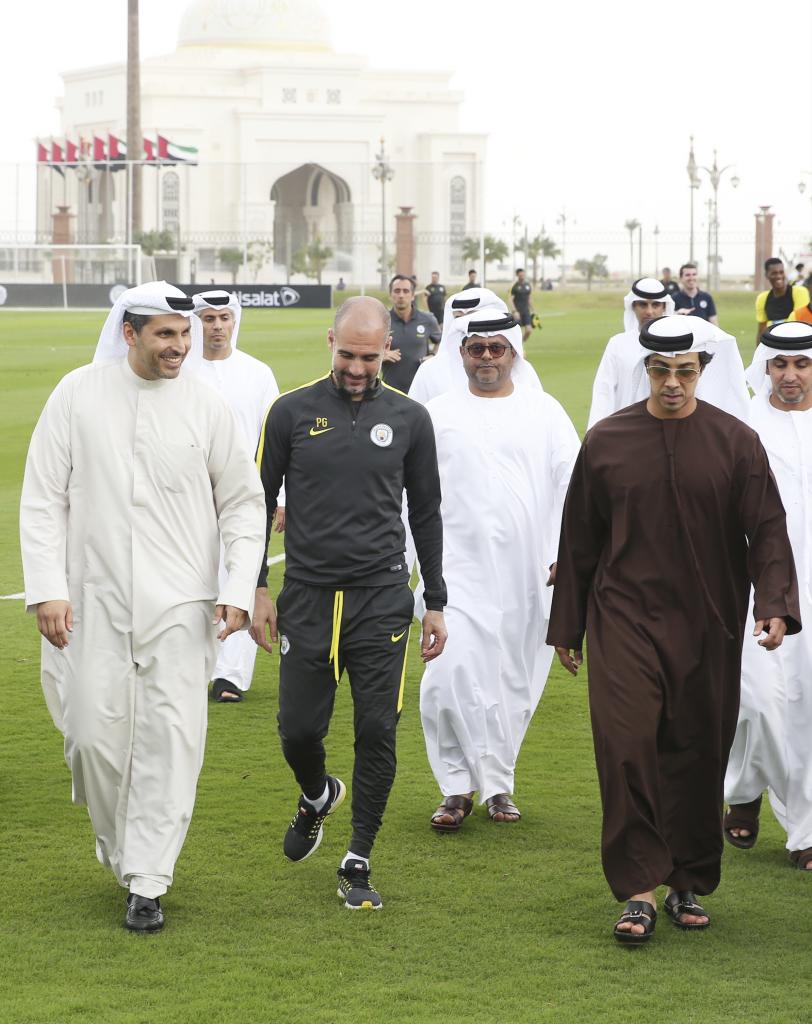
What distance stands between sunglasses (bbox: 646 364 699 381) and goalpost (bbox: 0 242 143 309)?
43.6 meters

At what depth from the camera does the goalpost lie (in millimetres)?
48844

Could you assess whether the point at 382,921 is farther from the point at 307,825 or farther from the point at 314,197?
the point at 314,197

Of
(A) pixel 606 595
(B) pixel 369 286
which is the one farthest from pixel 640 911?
(B) pixel 369 286

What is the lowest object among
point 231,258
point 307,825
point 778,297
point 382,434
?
point 307,825

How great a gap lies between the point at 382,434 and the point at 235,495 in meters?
0.47

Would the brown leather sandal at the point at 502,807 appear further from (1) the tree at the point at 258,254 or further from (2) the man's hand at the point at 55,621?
(1) the tree at the point at 258,254

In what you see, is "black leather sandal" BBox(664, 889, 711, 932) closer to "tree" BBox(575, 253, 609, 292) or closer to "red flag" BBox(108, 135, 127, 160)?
"red flag" BBox(108, 135, 127, 160)

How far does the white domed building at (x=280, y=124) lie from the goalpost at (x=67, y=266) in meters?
36.1

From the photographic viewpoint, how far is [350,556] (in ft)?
17.2

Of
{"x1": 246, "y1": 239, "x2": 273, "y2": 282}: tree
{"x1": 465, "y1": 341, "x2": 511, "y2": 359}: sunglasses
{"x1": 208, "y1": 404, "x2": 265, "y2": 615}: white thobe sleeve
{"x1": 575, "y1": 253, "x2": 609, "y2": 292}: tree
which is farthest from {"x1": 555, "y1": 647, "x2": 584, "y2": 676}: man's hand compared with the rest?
{"x1": 575, "y1": 253, "x2": 609, "y2": 292}: tree

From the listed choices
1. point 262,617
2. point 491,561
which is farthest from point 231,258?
point 262,617

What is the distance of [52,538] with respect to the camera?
512 cm

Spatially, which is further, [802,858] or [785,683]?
[785,683]

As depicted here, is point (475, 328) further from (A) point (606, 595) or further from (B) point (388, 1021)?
Result: (B) point (388, 1021)
